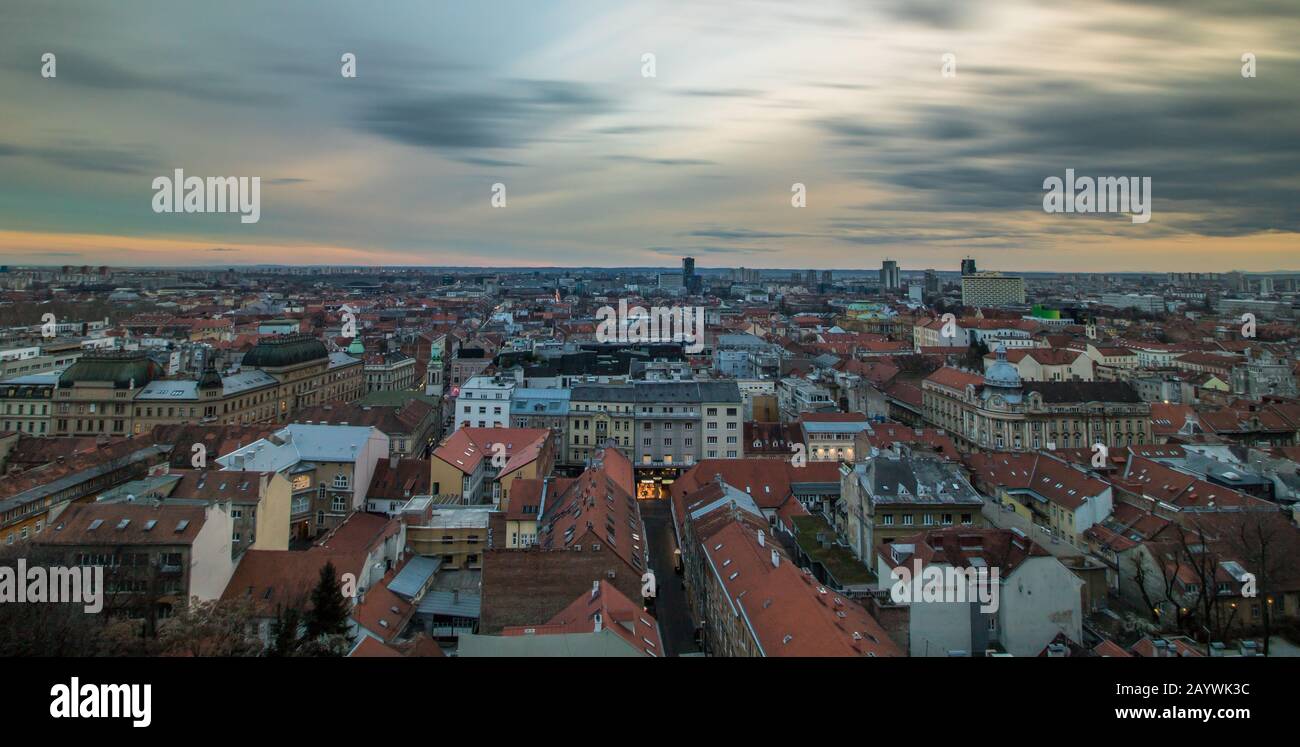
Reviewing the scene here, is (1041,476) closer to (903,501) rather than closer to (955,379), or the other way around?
(903,501)

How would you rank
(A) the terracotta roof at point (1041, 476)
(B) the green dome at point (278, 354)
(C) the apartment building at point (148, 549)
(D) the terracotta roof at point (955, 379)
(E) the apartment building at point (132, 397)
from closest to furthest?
1. (C) the apartment building at point (148, 549)
2. (A) the terracotta roof at point (1041, 476)
3. (E) the apartment building at point (132, 397)
4. (D) the terracotta roof at point (955, 379)
5. (B) the green dome at point (278, 354)

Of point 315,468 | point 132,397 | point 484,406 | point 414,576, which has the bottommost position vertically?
point 414,576

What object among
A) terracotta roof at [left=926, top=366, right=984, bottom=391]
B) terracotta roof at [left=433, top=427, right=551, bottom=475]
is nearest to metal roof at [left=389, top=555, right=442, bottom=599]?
terracotta roof at [left=433, top=427, right=551, bottom=475]

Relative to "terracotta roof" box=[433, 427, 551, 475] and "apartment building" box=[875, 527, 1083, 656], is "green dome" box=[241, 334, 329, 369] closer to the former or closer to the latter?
"terracotta roof" box=[433, 427, 551, 475]

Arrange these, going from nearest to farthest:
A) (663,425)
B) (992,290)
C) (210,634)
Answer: (210,634) < (663,425) < (992,290)

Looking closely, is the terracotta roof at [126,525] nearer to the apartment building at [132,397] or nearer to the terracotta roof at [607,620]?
the terracotta roof at [607,620]

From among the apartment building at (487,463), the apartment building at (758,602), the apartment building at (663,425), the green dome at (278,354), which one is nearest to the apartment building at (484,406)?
the apartment building at (663,425)

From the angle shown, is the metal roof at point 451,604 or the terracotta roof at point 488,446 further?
the terracotta roof at point 488,446

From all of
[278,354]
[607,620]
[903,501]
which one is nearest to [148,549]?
[607,620]

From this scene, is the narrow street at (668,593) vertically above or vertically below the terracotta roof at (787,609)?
below

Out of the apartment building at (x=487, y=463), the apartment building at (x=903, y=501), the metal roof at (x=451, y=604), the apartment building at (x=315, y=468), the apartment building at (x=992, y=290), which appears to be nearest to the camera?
the metal roof at (x=451, y=604)
